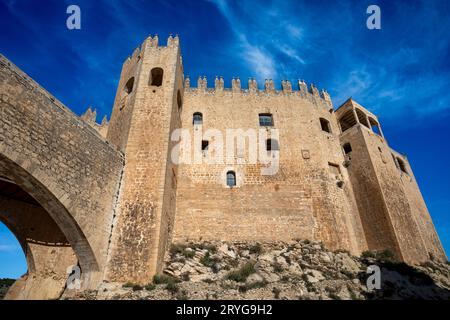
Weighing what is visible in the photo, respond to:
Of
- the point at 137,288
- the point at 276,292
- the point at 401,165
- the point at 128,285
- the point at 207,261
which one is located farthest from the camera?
the point at 401,165

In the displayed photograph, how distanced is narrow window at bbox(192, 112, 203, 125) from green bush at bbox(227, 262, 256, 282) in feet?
27.2

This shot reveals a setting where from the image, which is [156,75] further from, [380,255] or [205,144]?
[380,255]

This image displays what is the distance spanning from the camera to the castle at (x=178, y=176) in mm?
7402

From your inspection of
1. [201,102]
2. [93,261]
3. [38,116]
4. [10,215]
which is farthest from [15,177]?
[201,102]

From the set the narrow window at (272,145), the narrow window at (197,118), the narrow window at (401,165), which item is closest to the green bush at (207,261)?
the narrow window at (272,145)

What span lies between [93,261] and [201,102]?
10505 mm

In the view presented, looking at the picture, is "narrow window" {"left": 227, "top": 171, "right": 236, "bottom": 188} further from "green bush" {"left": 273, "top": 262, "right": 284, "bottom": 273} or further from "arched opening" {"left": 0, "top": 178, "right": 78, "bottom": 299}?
"arched opening" {"left": 0, "top": 178, "right": 78, "bottom": 299}

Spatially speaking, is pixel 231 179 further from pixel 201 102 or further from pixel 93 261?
pixel 93 261

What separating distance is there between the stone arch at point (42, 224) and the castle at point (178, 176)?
40mm

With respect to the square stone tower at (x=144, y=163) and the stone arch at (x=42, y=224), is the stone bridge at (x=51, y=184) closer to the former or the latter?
the stone arch at (x=42, y=224)

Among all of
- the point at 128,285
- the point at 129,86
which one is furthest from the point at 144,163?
the point at 129,86

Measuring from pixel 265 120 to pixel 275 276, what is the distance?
9032 mm

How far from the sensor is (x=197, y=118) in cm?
1555

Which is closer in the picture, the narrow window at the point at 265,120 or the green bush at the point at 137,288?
the green bush at the point at 137,288
